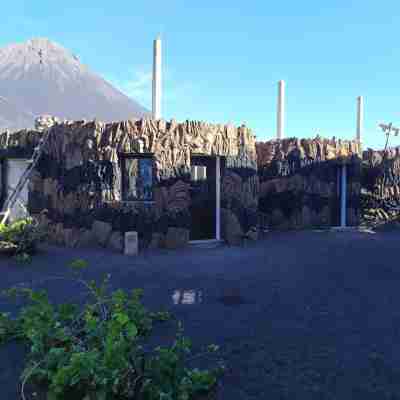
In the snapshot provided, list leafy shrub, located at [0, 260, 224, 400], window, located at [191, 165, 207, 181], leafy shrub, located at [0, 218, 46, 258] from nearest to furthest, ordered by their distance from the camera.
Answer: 1. leafy shrub, located at [0, 260, 224, 400]
2. leafy shrub, located at [0, 218, 46, 258]
3. window, located at [191, 165, 207, 181]

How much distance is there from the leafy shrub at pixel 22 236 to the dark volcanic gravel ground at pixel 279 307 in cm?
38

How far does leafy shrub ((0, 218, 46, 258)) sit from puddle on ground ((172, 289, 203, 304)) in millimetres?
3547

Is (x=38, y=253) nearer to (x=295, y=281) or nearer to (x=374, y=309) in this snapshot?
(x=295, y=281)

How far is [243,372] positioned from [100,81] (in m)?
44.9

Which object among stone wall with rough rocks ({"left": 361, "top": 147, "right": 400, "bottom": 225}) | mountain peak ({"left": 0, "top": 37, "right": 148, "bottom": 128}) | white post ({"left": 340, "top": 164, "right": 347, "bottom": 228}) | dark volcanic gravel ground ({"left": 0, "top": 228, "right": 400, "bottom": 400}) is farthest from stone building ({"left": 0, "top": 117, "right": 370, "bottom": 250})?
mountain peak ({"left": 0, "top": 37, "right": 148, "bottom": 128})

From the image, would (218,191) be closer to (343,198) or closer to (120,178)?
(120,178)

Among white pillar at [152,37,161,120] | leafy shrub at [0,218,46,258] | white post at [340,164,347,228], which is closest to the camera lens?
leafy shrub at [0,218,46,258]

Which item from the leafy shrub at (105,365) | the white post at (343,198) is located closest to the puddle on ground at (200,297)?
the leafy shrub at (105,365)

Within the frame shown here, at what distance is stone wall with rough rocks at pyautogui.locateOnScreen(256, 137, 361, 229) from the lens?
1176cm

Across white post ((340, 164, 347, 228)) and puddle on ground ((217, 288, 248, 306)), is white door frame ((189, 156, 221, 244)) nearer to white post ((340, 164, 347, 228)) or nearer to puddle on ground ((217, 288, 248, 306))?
puddle on ground ((217, 288, 248, 306))

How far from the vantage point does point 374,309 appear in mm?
4625

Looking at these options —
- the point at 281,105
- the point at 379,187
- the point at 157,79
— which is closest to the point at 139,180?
the point at 157,79

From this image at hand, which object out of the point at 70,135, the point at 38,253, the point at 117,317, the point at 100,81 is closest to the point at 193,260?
the point at 38,253

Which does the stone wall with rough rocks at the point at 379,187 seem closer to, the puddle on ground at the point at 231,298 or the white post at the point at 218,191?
the white post at the point at 218,191
